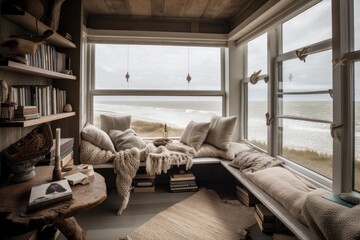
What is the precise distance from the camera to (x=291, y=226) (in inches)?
54.2

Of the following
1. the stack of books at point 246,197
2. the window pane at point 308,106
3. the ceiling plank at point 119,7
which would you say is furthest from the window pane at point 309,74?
the ceiling plank at point 119,7

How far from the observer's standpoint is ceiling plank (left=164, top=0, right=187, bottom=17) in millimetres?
2728

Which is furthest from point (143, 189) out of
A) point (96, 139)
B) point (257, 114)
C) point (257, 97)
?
point (257, 97)

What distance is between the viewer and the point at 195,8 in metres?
2.91

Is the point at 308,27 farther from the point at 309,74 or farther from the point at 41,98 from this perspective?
the point at 41,98

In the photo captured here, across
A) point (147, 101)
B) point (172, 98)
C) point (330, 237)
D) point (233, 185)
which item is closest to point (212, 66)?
point (172, 98)

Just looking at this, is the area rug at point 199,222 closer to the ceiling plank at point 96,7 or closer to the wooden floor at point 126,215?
the wooden floor at point 126,215

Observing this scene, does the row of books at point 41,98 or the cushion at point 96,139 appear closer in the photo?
the row of books at point 41,98

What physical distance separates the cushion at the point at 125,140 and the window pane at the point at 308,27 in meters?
2.02

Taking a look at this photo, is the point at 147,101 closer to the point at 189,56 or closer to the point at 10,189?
the point at 189,56

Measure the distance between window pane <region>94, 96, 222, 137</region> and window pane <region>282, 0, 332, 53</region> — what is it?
1.46 metres

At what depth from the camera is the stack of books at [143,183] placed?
2.82 m

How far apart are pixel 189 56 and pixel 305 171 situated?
2.29m

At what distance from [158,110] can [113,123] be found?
721 millimetres
